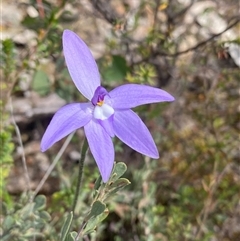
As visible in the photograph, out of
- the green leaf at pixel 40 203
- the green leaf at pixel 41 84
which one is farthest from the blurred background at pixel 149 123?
the green leaf at pixel 40 203

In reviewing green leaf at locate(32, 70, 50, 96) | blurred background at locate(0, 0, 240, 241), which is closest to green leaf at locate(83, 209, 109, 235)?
blurred background at locate(0, 0, 240, 241)

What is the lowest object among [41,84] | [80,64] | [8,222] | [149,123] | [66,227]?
[8,222]

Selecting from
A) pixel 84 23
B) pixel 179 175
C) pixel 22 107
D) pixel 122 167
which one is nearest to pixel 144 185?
pixel 179 175

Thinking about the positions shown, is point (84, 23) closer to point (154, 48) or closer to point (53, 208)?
point (154, 48)

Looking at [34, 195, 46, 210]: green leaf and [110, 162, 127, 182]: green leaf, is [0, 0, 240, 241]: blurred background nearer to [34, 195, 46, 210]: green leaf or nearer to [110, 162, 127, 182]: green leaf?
[34, 195, 46, 210]: green leaf

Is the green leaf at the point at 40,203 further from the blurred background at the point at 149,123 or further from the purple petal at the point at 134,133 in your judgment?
the purple petal at the point at 134,133

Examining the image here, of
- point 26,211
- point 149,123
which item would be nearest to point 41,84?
point 149,123

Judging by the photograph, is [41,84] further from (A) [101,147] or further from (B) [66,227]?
(A) [101,147]

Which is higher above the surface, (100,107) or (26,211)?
(100,107)
